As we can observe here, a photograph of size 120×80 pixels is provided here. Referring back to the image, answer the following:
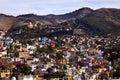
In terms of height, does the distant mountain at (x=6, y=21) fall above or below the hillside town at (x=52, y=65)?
below

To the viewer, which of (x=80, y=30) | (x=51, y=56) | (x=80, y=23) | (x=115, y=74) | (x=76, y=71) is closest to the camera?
(x=115, y=74)

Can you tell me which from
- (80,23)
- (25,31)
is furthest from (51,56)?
(80,23)

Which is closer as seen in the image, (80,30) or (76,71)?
(76,71)

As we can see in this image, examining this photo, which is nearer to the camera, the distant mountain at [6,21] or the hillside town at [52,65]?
the hillside town at [52,65]

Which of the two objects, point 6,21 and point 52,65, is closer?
point 52,65

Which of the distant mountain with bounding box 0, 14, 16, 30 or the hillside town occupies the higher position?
the hillside town

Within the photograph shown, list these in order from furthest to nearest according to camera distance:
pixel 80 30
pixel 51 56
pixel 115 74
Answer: pixel 80 30 < pixel 51 56 < pixel 115 74

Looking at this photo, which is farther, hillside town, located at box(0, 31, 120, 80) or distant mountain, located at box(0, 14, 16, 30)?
distant mountain, located at box(0, 14, 16, 30)

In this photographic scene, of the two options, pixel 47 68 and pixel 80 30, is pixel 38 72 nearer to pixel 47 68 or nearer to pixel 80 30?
pixel 47 68

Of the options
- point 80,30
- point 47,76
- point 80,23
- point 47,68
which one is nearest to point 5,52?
point 47,68

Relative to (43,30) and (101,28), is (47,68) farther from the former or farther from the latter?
(101,28)

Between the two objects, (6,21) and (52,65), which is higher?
(52,65)
